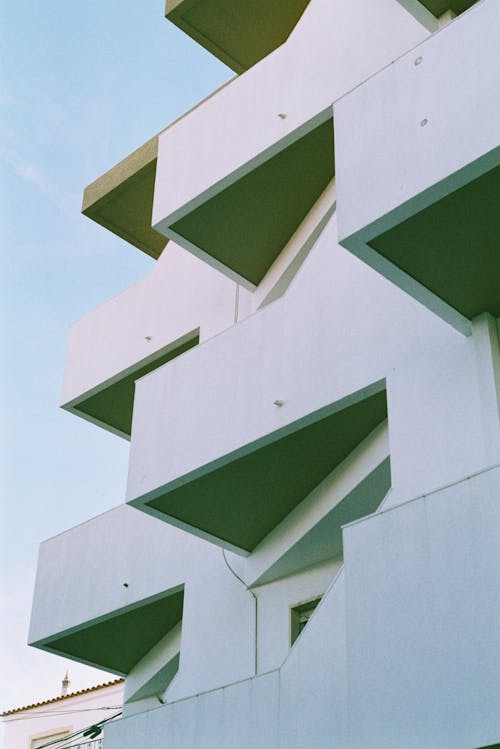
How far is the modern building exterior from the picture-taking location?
24.9 ft

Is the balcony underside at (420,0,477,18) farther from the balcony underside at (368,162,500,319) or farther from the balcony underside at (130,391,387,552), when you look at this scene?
the balcony underside at (130,391,387,552)

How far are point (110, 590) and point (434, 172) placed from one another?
788cm

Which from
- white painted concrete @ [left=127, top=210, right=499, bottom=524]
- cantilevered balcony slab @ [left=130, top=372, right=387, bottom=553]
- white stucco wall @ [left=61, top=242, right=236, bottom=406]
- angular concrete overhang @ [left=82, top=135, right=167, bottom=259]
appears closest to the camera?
white painted concrete @ [left=127, top=210, right=499, bottom=524]

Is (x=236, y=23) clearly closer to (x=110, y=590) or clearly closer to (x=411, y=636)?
(x=110, y=590)

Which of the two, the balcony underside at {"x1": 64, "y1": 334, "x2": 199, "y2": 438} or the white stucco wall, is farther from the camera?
the balcony underside at {"x1": 64, "y1": 334, "x2": 199, "y2": 438}

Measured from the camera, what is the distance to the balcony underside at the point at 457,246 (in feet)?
25.7

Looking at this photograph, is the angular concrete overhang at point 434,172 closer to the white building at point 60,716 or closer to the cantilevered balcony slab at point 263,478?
the cantilevered balcony slab at point 263,478

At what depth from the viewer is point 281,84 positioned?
12.3 metres

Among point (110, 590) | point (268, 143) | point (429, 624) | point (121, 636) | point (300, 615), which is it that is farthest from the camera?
point (121, 636)

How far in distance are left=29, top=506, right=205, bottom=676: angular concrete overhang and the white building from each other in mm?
8241

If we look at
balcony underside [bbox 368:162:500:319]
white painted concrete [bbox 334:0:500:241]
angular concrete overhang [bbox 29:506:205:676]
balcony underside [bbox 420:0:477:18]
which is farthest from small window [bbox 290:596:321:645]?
balcony underside [bbox 420:0:477:18]

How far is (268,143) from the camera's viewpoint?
40.0 feet

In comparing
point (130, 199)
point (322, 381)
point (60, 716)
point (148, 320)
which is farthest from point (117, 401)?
point (60, 716)

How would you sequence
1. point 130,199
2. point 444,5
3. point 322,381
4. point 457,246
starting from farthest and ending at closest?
point 130,199, point 444,5, point 322,381, point 457,246
